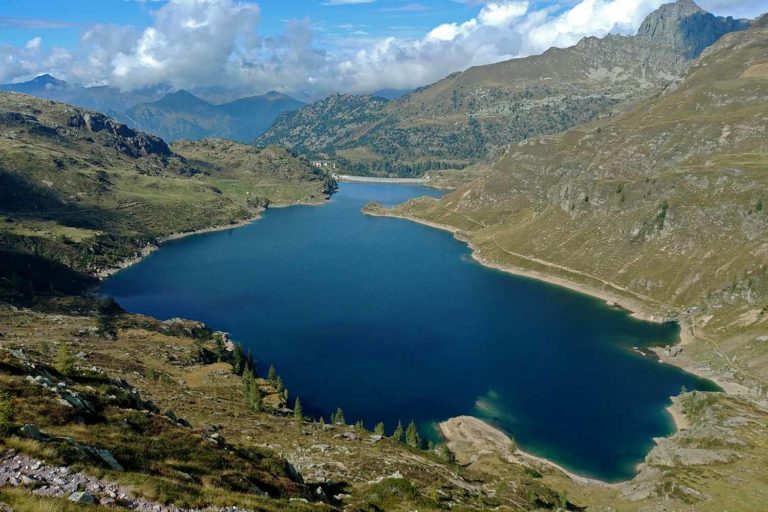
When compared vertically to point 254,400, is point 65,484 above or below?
above

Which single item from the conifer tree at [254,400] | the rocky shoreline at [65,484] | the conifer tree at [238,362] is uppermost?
the rocky shoreline at [65,484]

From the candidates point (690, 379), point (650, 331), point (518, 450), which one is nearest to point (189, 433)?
point (518, 450)

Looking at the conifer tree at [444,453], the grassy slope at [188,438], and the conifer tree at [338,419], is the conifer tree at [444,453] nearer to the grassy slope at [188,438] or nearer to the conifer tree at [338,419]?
the grassy slope at [188,438]

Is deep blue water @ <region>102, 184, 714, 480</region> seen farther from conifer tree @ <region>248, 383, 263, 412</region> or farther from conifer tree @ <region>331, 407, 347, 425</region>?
conifer tree @ <region>248, 383, 263, 412</region>

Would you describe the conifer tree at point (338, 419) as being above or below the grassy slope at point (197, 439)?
below

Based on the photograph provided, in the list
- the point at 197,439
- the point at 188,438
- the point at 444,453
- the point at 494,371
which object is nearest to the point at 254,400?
the point at 444,453

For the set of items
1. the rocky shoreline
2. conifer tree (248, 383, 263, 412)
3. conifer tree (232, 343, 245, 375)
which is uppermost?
the rocky shoreline

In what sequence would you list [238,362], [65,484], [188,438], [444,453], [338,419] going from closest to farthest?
1. [65,484]
2. [188,438]
3. [444,453]
4. [338,419]
5. [238,362]

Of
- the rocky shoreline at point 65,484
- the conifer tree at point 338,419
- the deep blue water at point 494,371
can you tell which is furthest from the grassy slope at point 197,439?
the deep blue water at point 494,371

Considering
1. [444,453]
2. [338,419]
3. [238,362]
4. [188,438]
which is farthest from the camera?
[238,362]

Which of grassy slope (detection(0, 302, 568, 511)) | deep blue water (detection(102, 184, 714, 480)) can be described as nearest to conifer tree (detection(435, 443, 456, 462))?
grassy slope (detection(0, 302, 568, 511))

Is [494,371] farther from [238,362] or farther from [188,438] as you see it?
[188,438]
